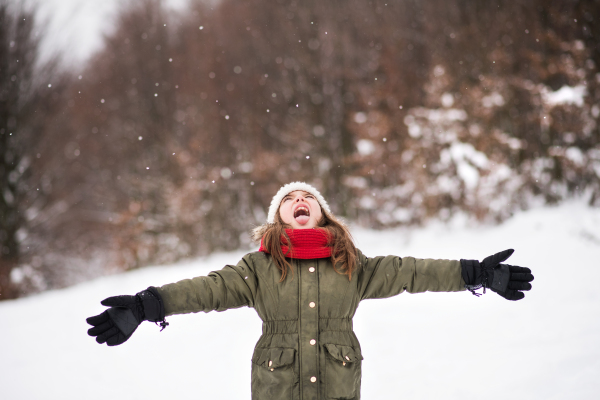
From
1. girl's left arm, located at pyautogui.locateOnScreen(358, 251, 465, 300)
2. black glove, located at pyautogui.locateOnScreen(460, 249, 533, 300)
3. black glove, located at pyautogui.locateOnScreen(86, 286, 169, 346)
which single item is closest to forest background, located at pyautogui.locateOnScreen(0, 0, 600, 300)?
black glove, located at pyautogui.locateOnScreen(460, 249, 533, 300)

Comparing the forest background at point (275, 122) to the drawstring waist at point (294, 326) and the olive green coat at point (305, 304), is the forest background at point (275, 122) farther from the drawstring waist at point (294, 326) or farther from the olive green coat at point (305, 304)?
the drawstring waist at point (294, 326)

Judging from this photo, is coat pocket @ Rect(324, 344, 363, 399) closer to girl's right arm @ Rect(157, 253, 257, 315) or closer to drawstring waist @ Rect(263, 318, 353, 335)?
drawstring waist @ Rect(263, 318, 353, 335)

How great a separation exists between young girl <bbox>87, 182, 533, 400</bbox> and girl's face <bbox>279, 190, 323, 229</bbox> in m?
0.03

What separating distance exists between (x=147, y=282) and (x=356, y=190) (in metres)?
4.93

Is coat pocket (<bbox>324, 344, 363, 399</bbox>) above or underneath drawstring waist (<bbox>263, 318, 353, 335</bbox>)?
underneath

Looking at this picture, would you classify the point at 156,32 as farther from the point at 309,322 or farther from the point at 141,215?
the point at 309,322

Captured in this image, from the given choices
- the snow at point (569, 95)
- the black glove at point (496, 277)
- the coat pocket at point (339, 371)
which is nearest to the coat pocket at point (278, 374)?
the coat pocket at point (339, 371)

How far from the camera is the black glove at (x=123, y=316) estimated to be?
195cm

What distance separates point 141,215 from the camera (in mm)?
12516

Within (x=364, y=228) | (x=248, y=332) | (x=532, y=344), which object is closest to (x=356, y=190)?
(x=364, y=228)

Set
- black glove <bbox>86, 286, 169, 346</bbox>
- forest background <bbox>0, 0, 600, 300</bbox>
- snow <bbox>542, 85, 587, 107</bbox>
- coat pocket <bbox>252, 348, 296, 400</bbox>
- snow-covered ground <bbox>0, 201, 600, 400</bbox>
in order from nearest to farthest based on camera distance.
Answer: black glove <bbox>86, 286, 169, 346</bbox>
coat pocket <bbox>252, 348, 296, 400</bbox>
snow-covered ground <bbox>0, 201, 600, 400</bbox>
snow <bbox>542, 85, 587, 107</bbox>
forest background <bbox>0, 0, 600, 300</bbox>

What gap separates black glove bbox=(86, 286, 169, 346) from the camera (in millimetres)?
1948

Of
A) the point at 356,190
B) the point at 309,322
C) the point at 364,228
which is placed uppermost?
the point at 356,190

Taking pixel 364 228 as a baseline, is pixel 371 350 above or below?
below
